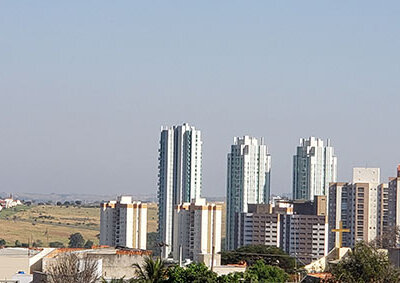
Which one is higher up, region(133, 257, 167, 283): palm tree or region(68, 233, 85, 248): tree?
region(133, 257, 167, 283): palm tree

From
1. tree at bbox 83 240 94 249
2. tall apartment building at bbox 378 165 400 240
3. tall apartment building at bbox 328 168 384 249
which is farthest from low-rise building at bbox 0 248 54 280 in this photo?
tree at bbox 83 240 94 249

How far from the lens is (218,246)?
7288 centimetres

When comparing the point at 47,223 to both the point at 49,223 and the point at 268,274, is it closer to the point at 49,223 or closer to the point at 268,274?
the point at 49,223

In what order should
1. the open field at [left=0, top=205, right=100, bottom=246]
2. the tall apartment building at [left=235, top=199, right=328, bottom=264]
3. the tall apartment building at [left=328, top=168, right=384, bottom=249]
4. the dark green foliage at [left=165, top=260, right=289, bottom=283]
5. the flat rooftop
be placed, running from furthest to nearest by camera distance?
the open field at [left=0, top=205, right=100, bottom=246]
the tall apartment building at [left=235, top=199, right=328, bottom=264]
the tall apartment building at [left=328, top=168, right=384, bottom=249]
the flat rooftop
the dark green foliage at [left=165, top=260, right=289, bottom=283]

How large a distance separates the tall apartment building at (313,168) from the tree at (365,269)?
64483 millimetres

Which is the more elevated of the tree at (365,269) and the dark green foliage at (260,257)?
the tree at (365,269)

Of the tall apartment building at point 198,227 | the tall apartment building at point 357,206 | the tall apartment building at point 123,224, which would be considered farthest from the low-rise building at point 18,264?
the tall apartment building at point 357,206

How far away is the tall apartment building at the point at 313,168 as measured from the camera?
89500 mm

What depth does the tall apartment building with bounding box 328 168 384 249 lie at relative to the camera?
73625 millimetres

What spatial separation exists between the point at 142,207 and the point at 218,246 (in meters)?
5.63

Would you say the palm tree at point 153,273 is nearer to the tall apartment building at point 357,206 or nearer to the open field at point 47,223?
the tall apartment building at point 357,206

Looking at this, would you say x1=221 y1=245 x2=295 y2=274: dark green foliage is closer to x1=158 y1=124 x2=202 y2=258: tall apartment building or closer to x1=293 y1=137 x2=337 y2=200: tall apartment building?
x1=158 y1=124 x2=202 y2=258: tall apartment building

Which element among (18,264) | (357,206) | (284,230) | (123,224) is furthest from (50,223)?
(18,264)

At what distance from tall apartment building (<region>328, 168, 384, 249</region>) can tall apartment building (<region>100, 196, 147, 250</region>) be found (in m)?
13.1
